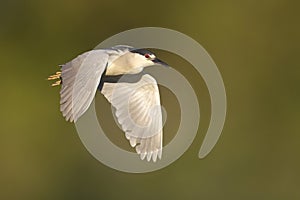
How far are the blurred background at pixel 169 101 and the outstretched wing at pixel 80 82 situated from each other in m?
2.34

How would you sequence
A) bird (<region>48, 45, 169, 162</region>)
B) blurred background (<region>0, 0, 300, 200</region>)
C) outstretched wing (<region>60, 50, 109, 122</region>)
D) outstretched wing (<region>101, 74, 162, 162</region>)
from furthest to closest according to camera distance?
1. blurred background (<region>0, 0, 300, 200</region>)
2. outstretched wing (<region>101, 74, 162, 162</region>)
3. bird (<region>48, 45, 169, 162</region>)
4. outstretched wing (<region>60, 50, 109, 122</region>)

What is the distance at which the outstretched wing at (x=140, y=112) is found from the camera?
249 cm

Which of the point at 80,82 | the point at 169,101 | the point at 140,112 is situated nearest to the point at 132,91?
the point at 140,112

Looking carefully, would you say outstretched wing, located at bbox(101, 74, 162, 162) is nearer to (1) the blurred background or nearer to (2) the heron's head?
(2) the heron's head

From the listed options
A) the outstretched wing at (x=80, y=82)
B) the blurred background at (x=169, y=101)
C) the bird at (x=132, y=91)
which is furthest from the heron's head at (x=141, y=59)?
the blurred background at (x=169, y=101)

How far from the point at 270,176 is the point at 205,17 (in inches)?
43.5

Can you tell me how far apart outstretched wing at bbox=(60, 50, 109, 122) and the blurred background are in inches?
92.0

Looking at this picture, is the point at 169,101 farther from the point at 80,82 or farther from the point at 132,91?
the point at 80,82

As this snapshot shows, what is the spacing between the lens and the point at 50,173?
16.1ft

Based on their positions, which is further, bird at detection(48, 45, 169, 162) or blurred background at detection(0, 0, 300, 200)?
blurred background at detection(0, 0, 300, 200)

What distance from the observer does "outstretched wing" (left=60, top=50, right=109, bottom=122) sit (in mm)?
2098

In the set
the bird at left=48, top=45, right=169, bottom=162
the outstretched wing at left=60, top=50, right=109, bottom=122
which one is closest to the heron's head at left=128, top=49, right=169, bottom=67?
the bird at left=48, top=45, right=169, bottom=162

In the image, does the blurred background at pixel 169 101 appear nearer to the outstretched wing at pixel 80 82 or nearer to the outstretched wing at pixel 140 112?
the outstretched wing at pixel 140 112

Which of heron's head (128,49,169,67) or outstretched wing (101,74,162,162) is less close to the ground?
heron's head (128,49,169,67)
